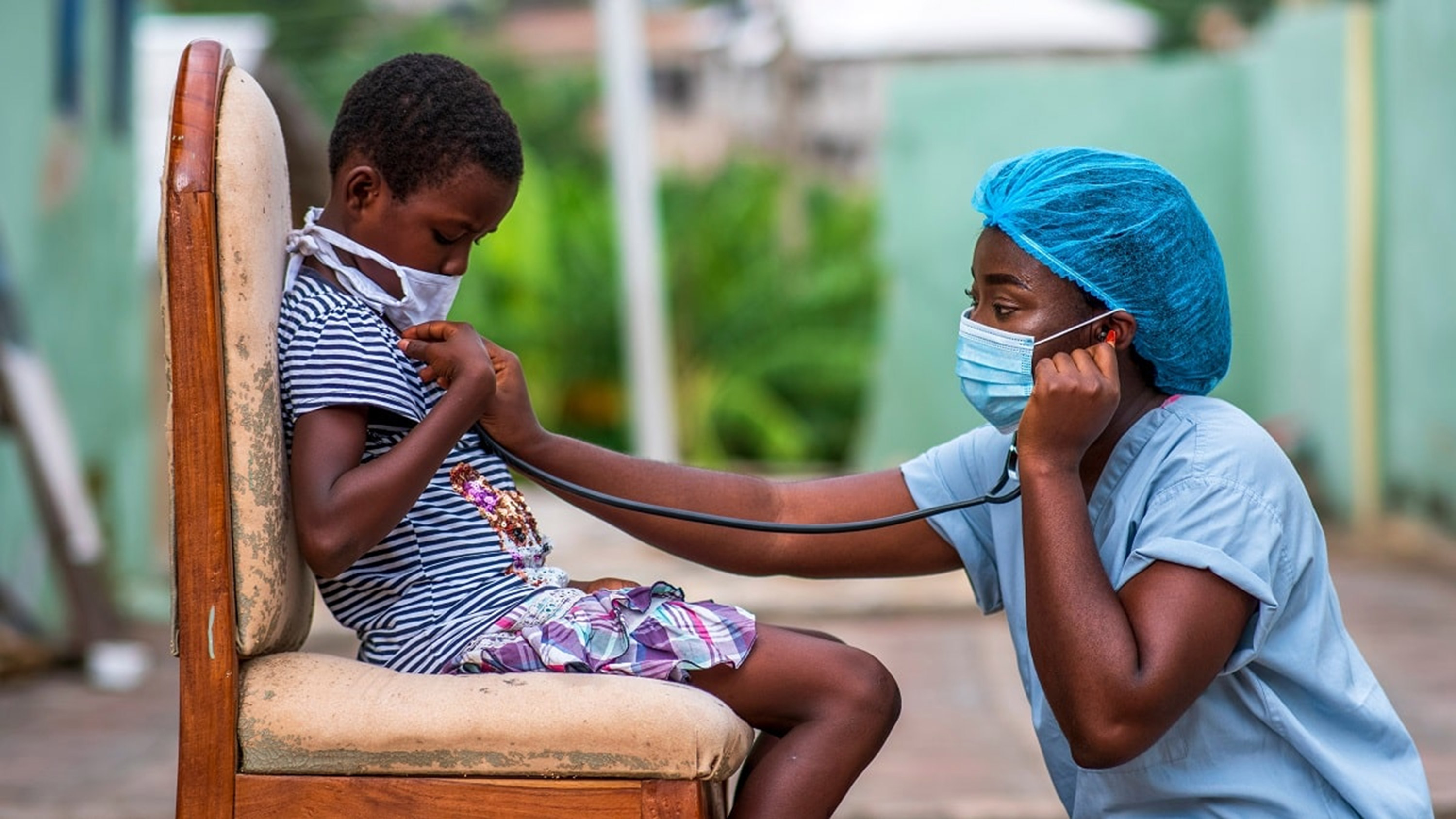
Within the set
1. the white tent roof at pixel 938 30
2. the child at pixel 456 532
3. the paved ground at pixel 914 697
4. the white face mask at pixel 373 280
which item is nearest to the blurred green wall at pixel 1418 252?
the paved ground at pixel 914 697

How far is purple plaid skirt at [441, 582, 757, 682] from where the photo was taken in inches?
74.5

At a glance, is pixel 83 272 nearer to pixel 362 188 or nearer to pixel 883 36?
pixel 883 36

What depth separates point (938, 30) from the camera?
10.1 m

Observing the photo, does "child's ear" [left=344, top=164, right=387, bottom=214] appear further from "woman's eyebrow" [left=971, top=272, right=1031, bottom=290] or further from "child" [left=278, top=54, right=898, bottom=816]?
"woman's eyebrow" [left=971, top=272, right=1031, bottom=290]

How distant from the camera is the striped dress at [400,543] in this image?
1.86 meters

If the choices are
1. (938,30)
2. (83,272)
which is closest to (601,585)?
(83,272)

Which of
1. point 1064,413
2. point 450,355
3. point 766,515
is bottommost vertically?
point 766,515

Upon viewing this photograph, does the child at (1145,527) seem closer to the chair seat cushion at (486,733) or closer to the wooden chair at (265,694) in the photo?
the wooden chair at (265,694)

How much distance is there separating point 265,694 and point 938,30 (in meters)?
8.99

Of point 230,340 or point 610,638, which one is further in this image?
point 610,638

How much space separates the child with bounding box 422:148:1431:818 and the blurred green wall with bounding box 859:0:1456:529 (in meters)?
5.67

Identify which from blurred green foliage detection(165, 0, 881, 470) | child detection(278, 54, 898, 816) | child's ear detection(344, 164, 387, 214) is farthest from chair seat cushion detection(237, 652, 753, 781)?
blurred green foliage detection(165, 0, 881, 470)

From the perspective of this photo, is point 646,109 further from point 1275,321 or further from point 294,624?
point 294,624

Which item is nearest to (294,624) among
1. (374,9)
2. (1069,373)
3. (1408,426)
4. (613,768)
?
(613,768)
